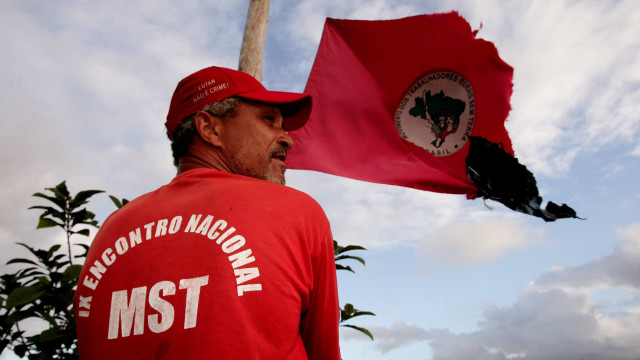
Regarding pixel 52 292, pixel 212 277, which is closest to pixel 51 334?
pixel 52 292

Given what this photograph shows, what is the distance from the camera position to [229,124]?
1880 millimetres

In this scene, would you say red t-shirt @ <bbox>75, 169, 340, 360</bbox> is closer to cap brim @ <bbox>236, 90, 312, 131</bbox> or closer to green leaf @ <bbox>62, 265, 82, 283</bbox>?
cap brim @ <bbox>236, 90, 312, 131</bbox>

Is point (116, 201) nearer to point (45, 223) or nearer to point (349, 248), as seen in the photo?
point (45, 223)

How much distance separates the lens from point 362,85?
4.48 meters

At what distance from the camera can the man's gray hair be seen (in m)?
1.88

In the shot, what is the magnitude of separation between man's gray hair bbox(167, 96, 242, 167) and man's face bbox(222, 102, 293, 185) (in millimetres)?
23

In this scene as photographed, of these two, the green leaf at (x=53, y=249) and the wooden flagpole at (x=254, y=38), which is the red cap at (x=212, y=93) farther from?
the green leaf at (x=53, y=249)

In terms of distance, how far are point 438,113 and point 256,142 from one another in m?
2.72

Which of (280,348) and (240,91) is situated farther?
(240,91)

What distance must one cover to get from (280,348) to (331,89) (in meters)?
3.44

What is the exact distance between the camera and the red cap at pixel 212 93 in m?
1.90

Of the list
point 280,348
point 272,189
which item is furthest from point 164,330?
point 272,189

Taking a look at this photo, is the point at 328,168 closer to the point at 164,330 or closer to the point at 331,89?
the point at 331,89

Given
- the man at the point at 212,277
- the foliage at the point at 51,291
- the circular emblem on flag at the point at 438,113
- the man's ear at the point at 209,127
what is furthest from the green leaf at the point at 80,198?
the circular emblem on flag at the point at 438,113
